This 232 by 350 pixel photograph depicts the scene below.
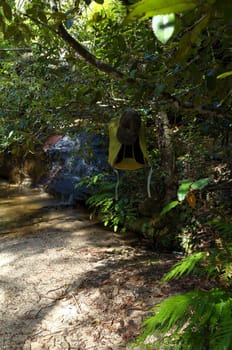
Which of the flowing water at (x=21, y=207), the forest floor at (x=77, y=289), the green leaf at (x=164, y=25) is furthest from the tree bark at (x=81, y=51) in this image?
the flowing water at (x=21, y=207)

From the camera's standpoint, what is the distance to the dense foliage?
4.81 ft

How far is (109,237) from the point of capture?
485cm

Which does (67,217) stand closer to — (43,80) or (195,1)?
(43,80)

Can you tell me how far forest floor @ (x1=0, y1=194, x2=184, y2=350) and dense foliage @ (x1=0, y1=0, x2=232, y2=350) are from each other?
1.15 feet

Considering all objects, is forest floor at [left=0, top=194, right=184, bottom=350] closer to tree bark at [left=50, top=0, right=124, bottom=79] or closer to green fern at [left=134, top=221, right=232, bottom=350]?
green fern at [left=134, top=221, right=232, bottom=350]

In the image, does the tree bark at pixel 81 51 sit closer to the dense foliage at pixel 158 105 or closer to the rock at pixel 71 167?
the dense foliage at pixel 158 105

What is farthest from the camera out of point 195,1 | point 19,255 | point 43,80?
point 19,255

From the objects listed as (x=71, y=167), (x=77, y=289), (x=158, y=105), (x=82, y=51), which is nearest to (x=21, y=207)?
(x=71, y=167)

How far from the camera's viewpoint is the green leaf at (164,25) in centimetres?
45

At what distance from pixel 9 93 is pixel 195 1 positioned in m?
3.57

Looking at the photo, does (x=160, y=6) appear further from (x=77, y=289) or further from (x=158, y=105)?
(x=77, y=289)

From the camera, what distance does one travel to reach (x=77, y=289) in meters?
3.23

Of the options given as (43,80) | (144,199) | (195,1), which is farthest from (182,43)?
(144,199)

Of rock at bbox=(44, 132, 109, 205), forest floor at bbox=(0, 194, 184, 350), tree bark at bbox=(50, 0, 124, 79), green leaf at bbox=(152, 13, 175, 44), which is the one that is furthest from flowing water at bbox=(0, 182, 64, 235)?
green leaf at bbox=(152, 13, 175, 44)
